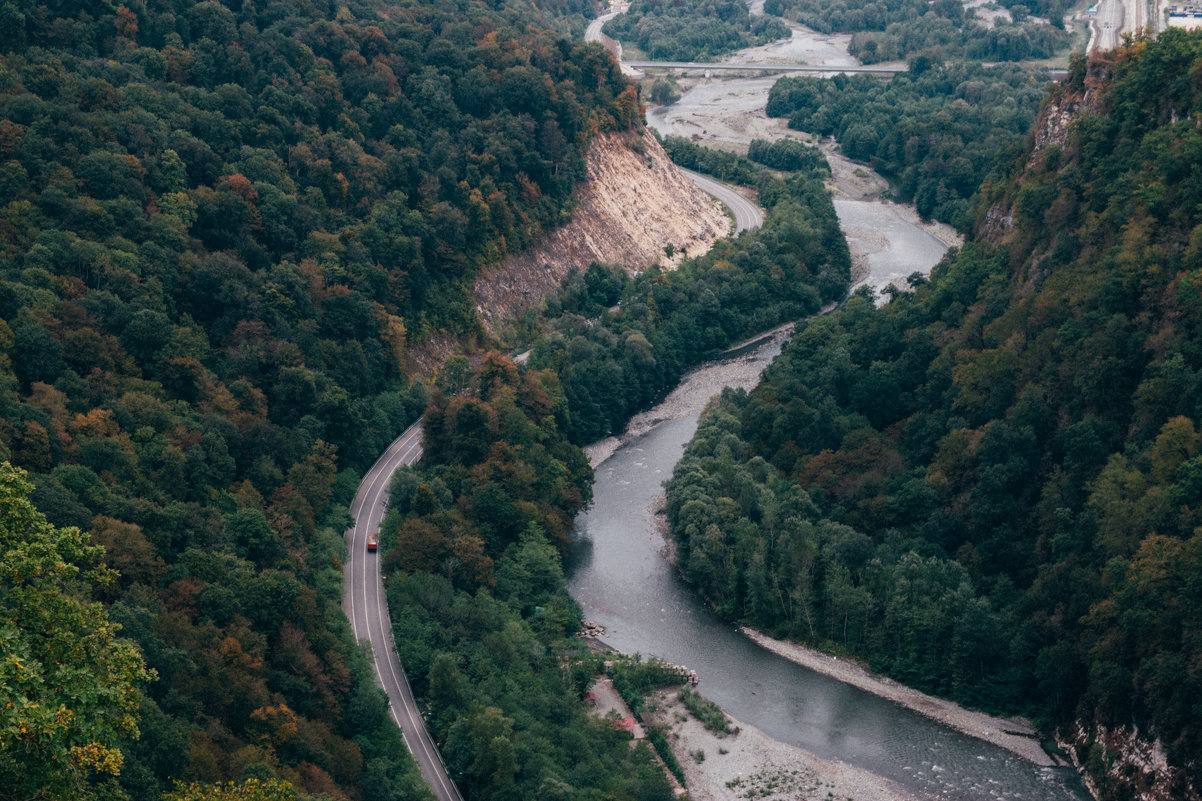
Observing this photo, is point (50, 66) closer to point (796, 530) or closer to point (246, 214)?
point (246, 214)

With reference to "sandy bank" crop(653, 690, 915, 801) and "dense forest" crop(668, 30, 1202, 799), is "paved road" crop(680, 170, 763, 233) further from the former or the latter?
"sandy bank" crop(653, 690, 915, 801)

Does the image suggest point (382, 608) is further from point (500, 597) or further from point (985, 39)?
point (985, 39)

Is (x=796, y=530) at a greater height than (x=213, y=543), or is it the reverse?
(x=213, y=543)

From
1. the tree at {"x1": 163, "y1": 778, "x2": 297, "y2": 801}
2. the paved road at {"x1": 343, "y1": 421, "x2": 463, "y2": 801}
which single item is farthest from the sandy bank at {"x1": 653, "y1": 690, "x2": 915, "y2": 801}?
the tree at {"x1": 163, "y1": 778, "x2": 297, "y2": 801}

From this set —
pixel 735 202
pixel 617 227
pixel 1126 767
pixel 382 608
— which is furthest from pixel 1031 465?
pixel 735 202

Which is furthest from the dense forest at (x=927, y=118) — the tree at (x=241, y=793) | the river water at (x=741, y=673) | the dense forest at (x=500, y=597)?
the tree at (x=241, y=793)

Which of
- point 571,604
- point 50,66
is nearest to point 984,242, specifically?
point 571,604
